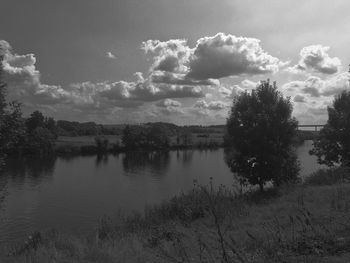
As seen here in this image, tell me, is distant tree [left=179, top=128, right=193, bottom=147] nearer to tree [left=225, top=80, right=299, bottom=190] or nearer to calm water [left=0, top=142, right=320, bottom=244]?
calm water [left=0, top=142, right=320, bottom=244]

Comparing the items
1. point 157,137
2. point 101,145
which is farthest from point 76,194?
point 157,137

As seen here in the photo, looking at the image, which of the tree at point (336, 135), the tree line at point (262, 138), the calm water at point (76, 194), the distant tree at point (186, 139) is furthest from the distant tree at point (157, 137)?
the tree line at point (262, 138)

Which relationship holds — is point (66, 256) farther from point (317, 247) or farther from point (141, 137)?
point (141, 137)

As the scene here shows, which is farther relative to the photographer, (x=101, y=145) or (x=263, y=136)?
(x=101, y=145)

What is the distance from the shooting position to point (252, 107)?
26.0 meters

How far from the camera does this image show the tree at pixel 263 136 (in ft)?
82.3

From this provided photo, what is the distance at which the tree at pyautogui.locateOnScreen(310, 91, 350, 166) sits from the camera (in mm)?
29052

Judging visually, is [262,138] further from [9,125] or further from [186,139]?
[186,139]

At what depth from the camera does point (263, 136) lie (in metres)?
25.0

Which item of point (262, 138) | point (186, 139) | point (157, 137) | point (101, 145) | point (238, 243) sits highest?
point (262, 138)

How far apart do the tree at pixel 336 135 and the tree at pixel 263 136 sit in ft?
18.0

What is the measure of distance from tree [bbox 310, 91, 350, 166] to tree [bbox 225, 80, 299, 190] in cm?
548

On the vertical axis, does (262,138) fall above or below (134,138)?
above

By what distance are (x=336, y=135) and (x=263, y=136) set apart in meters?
8.02
